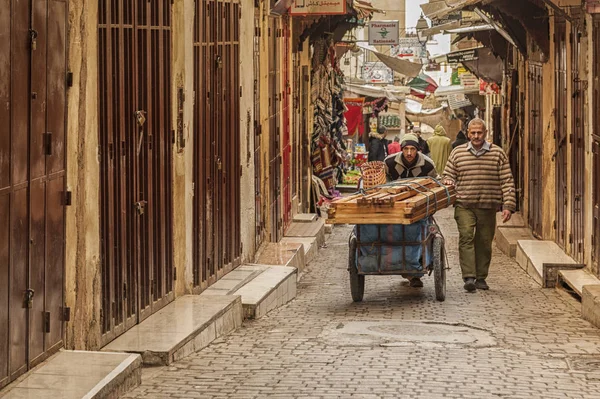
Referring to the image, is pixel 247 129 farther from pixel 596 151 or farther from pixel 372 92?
pixel 372 92

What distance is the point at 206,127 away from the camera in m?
11.0

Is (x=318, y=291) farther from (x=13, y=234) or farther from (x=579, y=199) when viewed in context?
(x=13, y=234)

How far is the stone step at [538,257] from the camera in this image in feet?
42.5

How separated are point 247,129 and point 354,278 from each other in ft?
7.80

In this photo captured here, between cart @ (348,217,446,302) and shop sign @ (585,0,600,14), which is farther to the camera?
cart @ (348,217,446,302)

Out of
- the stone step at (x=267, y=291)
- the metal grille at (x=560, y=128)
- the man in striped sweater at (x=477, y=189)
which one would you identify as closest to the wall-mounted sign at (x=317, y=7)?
the metal grille at (x=560, y=128)

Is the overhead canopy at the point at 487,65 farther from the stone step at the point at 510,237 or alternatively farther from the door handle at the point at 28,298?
the door handle at the point at 28,298

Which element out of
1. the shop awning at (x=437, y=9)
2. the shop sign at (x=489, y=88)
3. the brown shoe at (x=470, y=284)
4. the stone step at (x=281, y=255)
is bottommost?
the brown shoe at (x=470, y=284)

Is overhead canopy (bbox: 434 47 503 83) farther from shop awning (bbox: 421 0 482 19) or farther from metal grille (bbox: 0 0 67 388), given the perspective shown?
metal grille (bbox: 0 0 67 388)

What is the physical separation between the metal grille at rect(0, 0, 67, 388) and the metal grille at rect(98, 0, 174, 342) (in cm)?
81

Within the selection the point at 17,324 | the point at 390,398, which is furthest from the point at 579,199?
the point at 17,324

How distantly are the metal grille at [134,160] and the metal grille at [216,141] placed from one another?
1.01 m

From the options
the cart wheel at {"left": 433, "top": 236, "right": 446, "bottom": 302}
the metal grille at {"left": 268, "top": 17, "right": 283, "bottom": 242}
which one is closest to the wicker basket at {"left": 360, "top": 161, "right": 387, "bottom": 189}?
the metal grille at {"left": 268, "top": 17, "right": 283, "bottom": 242}

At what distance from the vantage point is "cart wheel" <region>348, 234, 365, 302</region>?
1122 centimetres
